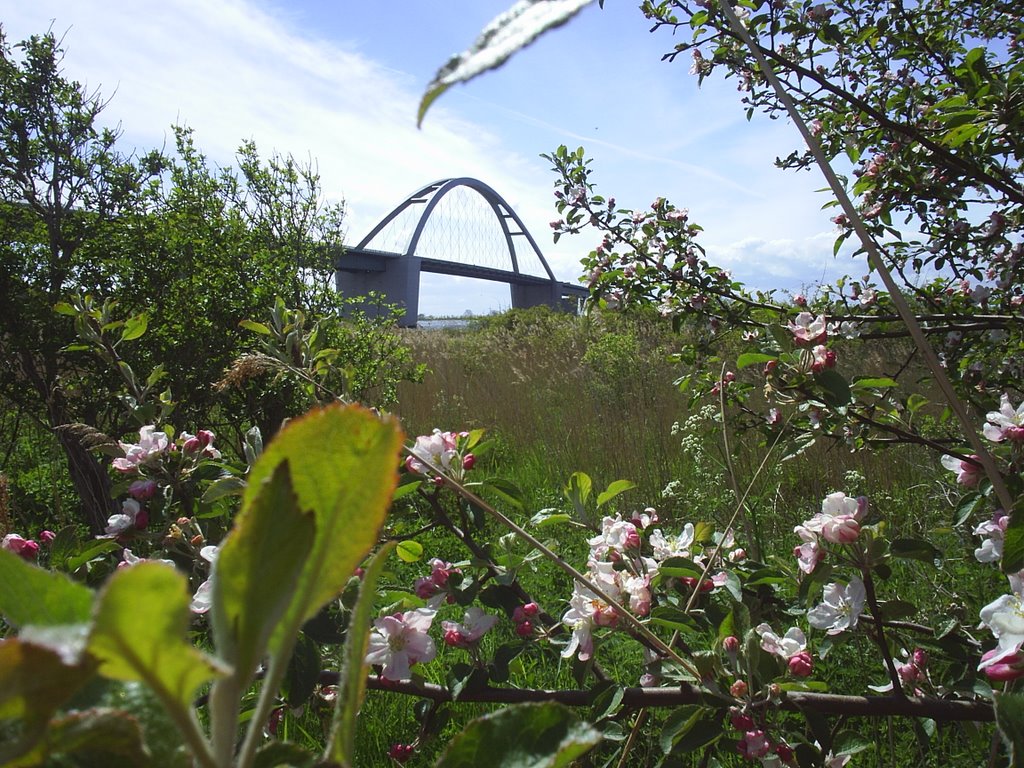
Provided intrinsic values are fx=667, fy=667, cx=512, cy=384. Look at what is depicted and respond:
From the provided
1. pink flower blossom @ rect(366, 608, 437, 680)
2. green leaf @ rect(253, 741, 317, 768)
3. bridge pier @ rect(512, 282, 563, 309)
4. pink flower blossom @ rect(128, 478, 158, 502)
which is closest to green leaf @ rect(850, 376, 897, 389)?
pink flower blossom @ rect(366, 608, 437, 680)

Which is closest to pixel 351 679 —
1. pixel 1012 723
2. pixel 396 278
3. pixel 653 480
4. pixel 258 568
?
pixel 258 568

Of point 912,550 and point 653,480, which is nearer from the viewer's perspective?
point 912,550

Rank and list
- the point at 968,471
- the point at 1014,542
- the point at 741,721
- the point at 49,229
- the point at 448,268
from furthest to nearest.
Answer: the point at 448,268 → the point at 49,229 → the point at 968,471 → the point at 741,721 → the point at 1014,542

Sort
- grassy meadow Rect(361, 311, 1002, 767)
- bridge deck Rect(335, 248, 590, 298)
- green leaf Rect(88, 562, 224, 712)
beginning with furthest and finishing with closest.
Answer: bridge deck Rect(335, 248, 590, 298), grassy meadow Rect(361, 311, 1002, 767), green leaf Rect(88, 562, 224, 712)

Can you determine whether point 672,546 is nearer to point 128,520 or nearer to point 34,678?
point 128,520

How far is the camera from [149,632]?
0.15 metres

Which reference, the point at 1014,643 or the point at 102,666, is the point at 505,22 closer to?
the point at 102,666

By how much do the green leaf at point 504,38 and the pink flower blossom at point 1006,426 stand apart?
0.88 m

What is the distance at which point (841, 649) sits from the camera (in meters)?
A: 1.88

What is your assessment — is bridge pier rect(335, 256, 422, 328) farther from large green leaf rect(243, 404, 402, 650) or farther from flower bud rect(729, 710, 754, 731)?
large green leaf rect(243, 404, 402, 650)

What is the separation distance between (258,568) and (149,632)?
1.2 inches

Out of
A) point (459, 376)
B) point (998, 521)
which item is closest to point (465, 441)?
point (998, 521)

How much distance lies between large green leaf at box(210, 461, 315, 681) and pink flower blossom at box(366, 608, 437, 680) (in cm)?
69

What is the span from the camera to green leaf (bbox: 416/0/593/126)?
164mm
